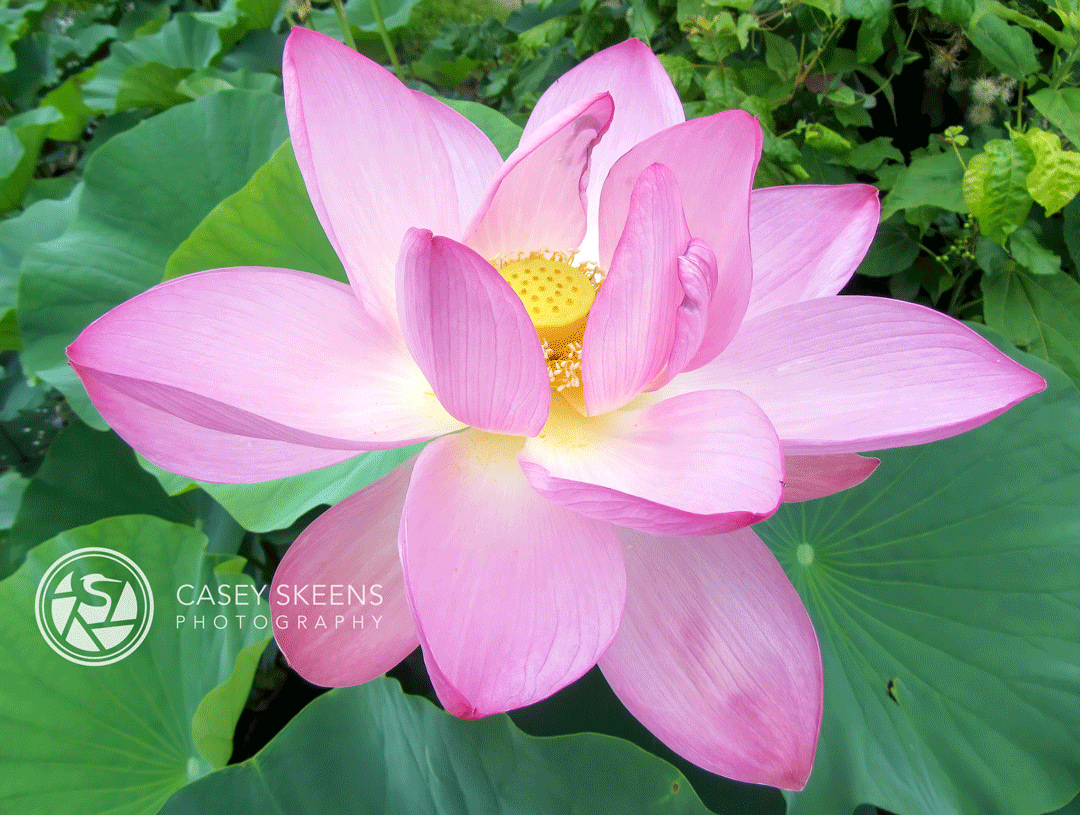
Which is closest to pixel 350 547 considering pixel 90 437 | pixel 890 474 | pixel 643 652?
pixel 643 652

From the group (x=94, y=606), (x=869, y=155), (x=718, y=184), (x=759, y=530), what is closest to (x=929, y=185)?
(x=869, y=155)

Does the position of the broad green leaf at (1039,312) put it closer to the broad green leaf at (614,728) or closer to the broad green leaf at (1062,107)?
the broad green leaf at (1062,107)

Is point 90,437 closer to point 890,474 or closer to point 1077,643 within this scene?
point 890,474

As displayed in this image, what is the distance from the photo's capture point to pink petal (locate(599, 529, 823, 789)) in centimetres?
37

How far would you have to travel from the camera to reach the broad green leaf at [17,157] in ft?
4.00

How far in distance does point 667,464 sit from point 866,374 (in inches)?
4.6

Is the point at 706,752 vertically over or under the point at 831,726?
over

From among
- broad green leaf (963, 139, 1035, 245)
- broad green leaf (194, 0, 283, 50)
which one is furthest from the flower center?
broad green leaf (194, 0, 283, 50)

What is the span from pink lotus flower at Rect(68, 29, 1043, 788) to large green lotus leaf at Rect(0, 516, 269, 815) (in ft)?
0.75

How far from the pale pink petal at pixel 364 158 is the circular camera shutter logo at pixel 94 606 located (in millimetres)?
373

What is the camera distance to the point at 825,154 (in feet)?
3.53

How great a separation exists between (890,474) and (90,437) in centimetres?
86

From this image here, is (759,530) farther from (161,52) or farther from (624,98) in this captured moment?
(161,52)

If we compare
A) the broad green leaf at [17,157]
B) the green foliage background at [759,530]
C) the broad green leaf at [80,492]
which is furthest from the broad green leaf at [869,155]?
the broad green leaf at [17,157]
